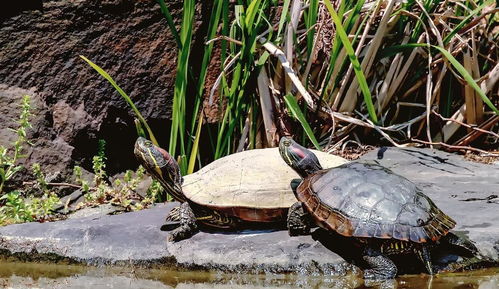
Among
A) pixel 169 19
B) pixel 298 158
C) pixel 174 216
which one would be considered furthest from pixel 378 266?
pixel 169 19

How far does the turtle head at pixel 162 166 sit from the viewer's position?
382cm

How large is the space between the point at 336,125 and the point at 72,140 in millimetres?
1828

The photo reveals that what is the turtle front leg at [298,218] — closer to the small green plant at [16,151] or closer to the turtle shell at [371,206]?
the turtle shell at [371,206]

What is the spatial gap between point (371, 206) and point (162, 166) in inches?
45.8

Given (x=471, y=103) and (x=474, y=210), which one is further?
(x=471, y=103)

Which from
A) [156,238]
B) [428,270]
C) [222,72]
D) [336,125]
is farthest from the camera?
[336,125]

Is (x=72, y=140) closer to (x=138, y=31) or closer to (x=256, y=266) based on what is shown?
(x=138, y=31)

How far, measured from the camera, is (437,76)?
5199mm

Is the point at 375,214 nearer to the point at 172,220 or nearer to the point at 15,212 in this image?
the point at 172,220

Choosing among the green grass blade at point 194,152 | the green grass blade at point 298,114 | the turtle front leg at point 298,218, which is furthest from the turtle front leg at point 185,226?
the green grass blade at point 298,114

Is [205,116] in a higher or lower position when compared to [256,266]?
higher

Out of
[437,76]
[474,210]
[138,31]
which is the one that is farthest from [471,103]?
[138,31]

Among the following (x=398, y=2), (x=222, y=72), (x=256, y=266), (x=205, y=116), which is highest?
(x=398, y=2)

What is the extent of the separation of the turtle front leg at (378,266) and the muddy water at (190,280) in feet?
0.12
